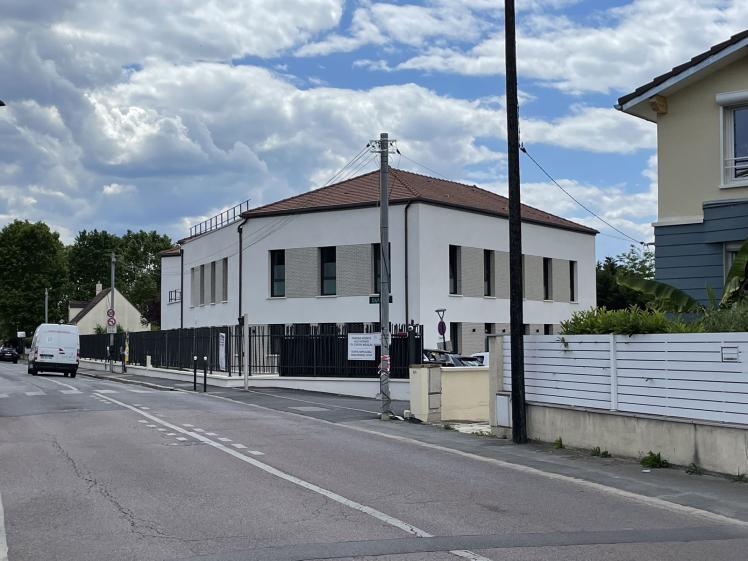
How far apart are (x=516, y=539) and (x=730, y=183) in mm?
12592

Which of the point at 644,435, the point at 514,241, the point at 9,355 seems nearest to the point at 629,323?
the point at 644,435

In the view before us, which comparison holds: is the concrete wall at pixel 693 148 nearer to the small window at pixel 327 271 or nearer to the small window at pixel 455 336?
the small window at pixel 455 336

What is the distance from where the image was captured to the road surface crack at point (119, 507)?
8172 mm

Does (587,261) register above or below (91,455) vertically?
above

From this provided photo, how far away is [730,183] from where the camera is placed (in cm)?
1803

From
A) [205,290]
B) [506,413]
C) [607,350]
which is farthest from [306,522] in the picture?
[205,290]

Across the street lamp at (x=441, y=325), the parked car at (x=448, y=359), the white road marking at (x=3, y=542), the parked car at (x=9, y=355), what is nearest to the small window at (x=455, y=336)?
the street lamp at (x=441, y=325)

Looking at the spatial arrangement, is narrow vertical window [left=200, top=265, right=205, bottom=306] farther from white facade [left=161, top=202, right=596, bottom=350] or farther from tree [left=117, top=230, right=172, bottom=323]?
tree [left=117, top=230, right=172, bottom=323]

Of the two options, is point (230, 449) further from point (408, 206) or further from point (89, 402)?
point (408, 206)

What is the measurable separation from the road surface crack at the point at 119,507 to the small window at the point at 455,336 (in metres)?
29.8

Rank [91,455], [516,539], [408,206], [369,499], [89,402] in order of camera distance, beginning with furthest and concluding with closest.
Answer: [408,206] → [89,402] → [91,455] → [369,499] → [516,539]

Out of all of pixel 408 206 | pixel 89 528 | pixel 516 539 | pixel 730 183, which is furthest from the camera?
pixel 408 206

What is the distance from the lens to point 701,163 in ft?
60.0

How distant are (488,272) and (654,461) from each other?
3286cm
